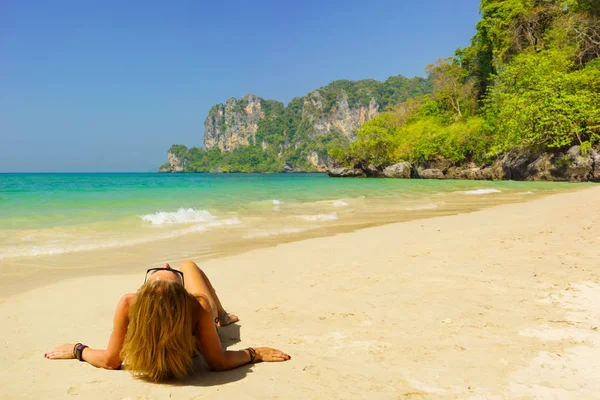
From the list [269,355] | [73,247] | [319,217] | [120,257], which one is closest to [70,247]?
[73,247]

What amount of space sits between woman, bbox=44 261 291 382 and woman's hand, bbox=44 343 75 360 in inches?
5.4

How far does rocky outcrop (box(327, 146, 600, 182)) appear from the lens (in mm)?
30359

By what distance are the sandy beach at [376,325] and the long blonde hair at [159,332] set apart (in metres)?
0.14

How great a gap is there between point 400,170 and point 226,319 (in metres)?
56.6

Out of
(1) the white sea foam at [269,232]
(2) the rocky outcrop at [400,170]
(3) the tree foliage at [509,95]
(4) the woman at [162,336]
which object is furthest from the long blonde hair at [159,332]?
(2) the rocky outcrop at [400,170]

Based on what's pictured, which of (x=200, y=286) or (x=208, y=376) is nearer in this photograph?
(x=208, y=376)

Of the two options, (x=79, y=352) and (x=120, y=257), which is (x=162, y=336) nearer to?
(x=79, y=352)

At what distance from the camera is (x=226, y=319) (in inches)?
145

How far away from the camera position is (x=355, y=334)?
3.37m

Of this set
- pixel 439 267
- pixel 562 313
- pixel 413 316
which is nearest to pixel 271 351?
pixel 413 316

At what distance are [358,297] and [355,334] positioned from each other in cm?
105

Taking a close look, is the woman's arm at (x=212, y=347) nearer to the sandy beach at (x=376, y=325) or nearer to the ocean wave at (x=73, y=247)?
the sandy beach at (x=376, y=325)

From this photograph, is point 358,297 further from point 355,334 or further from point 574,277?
point 574,277

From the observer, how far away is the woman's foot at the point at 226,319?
3617 millimetres
